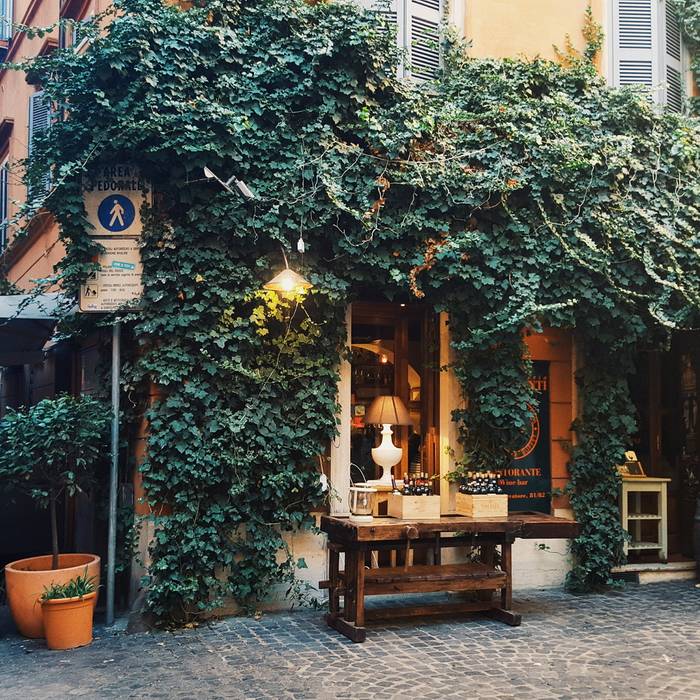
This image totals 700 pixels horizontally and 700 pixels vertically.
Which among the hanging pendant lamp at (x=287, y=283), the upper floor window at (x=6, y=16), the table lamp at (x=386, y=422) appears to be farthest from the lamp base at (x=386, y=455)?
the upper floor window at (x=6, y=16)

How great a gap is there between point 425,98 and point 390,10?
1.22m

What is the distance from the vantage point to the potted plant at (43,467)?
6.42 metres

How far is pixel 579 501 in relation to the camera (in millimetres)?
8523

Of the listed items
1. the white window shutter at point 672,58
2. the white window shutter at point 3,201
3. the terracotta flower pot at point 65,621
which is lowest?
the terracotta flower pot at point 65,621

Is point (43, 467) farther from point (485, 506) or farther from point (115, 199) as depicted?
point (485, 506)

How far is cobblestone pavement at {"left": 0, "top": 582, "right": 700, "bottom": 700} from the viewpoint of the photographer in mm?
5254

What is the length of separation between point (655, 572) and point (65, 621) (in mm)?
6288

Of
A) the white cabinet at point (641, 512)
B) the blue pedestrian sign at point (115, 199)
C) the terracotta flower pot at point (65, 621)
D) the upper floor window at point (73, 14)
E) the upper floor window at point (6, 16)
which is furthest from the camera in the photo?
the upper floor window at point (6, 16)

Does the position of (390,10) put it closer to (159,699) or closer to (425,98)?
(425,98)

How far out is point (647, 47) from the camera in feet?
31.7

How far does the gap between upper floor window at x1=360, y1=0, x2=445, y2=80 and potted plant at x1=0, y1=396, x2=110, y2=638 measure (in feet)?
16.6

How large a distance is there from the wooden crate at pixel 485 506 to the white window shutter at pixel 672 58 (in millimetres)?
5843

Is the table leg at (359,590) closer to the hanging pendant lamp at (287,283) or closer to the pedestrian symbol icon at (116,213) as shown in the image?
the hanging pendant lamp at (287,283)

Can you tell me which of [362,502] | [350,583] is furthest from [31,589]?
[362,502]
